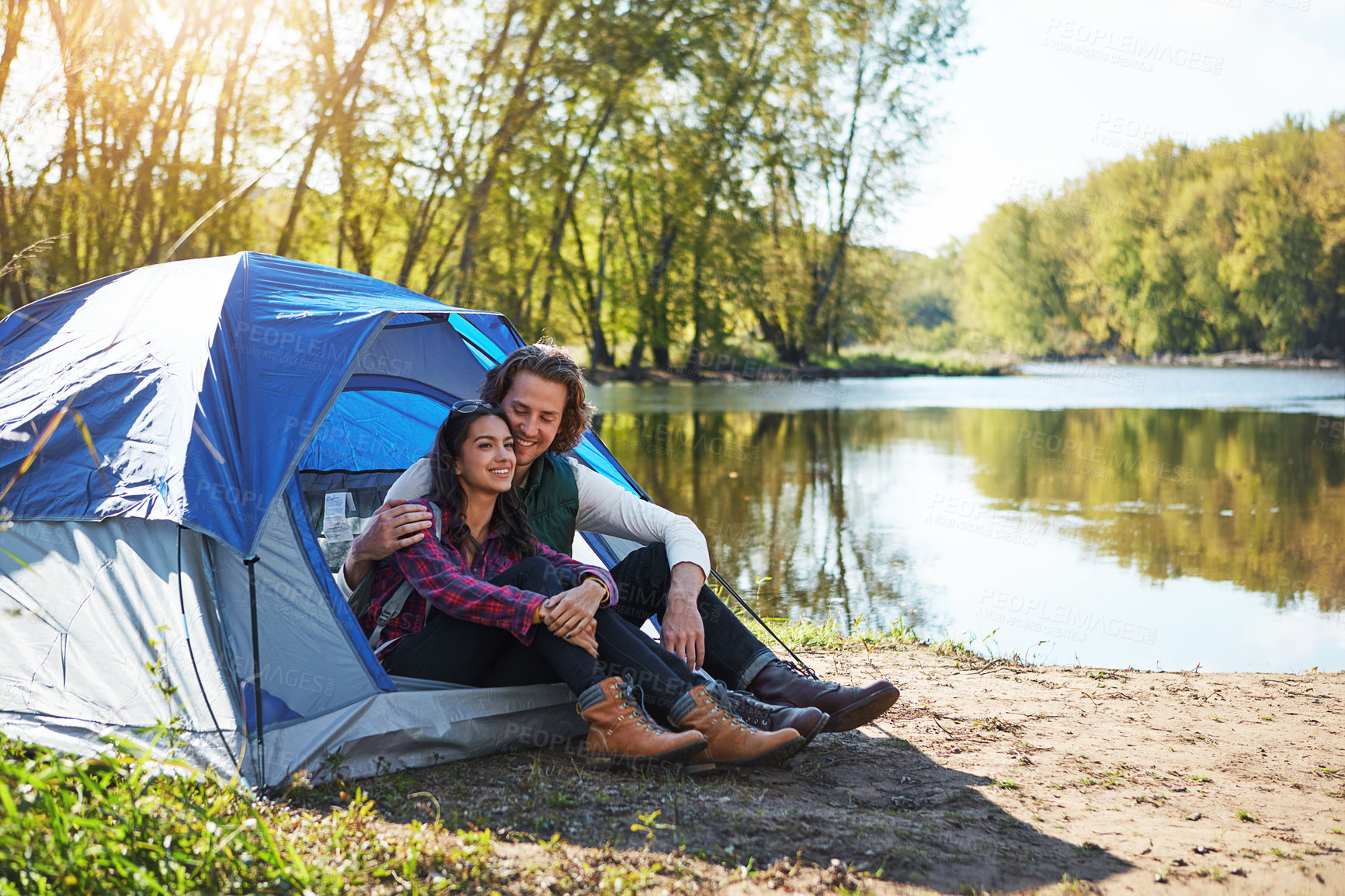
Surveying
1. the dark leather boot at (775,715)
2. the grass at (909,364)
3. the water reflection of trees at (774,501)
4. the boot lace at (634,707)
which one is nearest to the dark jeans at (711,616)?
the dark leather boot at (775,715)

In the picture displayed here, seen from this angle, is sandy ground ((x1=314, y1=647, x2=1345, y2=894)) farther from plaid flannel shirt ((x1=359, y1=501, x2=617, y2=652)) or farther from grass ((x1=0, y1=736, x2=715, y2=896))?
plaid flannel shirt ((x1=359, y1=501, x2=617, y2=652))

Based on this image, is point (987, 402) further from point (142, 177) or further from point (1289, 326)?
point (1289, 326)

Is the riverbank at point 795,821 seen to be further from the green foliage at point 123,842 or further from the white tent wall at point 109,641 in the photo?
the white tent wall at point 109,641

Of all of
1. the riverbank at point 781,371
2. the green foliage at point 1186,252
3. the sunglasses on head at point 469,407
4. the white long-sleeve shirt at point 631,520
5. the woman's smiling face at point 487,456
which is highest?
the green foliage at point 1186,252

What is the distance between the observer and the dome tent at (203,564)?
2684 mm

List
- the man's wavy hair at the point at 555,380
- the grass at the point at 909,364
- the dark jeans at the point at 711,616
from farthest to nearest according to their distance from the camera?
1. the grass at the point at 909,364
2. the man's wavy hair at the point at 555,380
3. the dark jeans at the point at 711,616

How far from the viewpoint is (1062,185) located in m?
43.7

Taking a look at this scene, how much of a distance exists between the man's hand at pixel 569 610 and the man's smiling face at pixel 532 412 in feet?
2.16

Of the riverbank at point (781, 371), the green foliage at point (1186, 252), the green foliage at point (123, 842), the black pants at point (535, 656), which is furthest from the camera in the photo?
the green foliage at point (1186, 252)

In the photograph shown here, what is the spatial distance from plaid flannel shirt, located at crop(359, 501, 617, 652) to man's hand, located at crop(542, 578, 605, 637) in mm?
38

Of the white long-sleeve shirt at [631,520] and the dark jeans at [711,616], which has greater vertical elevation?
the white long-sleeve shirt at [631,520]

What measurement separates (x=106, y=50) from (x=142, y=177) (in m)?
1.61

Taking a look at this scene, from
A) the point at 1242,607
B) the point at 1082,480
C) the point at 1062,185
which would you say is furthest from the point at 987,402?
the point at 1062,185

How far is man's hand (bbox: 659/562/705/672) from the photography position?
9.96 ft
